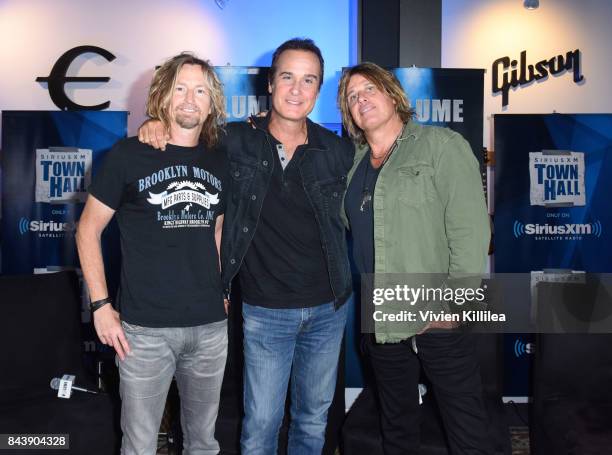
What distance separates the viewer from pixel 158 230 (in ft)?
5.67

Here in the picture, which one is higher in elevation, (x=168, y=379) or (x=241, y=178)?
(x=241, y=178)

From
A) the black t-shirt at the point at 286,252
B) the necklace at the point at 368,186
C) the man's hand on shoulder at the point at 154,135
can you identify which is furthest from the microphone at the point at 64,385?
the necklace at the point at 368,186

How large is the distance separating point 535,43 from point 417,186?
9.24ft

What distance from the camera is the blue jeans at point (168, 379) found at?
1.73 meters

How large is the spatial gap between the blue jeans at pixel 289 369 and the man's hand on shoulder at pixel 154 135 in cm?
65

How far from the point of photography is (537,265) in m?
3.36

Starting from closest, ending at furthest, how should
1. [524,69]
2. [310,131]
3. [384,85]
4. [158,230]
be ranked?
1. [158,230]
2. [384,85]
3. [310,131]
4. [524,69]

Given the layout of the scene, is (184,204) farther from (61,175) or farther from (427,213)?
(61,175)

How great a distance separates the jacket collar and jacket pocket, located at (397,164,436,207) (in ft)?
1.14

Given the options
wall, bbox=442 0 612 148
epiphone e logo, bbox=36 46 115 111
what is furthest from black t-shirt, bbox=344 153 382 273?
epiphone e logo, bbox=36 46 115 111

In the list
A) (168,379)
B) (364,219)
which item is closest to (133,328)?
(168,379)

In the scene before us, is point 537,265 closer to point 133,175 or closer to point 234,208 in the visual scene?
point 234,208

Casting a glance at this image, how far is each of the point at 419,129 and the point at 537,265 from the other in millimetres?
1821

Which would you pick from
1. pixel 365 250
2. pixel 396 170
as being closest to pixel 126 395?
pixel 365 250
